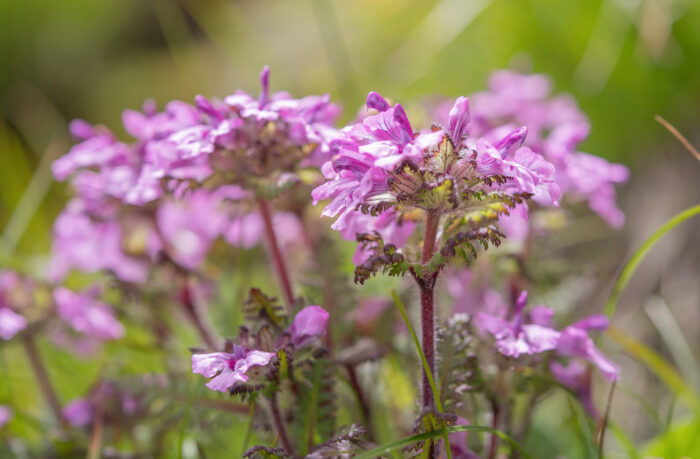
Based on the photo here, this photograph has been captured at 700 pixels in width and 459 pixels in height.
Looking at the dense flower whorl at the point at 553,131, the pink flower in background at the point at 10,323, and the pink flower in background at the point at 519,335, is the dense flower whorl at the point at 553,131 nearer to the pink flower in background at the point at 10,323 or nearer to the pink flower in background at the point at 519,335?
the pink flower in background at the point at 519,335

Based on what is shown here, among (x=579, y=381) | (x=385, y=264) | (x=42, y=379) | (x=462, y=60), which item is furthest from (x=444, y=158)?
(x=462, y=60)

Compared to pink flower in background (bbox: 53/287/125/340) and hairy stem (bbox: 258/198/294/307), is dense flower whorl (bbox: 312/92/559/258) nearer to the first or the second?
hairy stem (bbox: 258/198/294/307)

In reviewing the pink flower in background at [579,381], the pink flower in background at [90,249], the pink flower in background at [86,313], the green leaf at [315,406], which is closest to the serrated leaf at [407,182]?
the green leaf at [315,406]

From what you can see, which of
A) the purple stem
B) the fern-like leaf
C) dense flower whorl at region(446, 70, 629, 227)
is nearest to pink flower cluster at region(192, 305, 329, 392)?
the fern-like leaf

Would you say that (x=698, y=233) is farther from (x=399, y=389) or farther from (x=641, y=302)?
(x=399, y=389)

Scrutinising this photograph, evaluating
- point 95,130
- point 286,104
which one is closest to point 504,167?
point 286,104

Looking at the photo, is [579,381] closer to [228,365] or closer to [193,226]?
[228,365]
